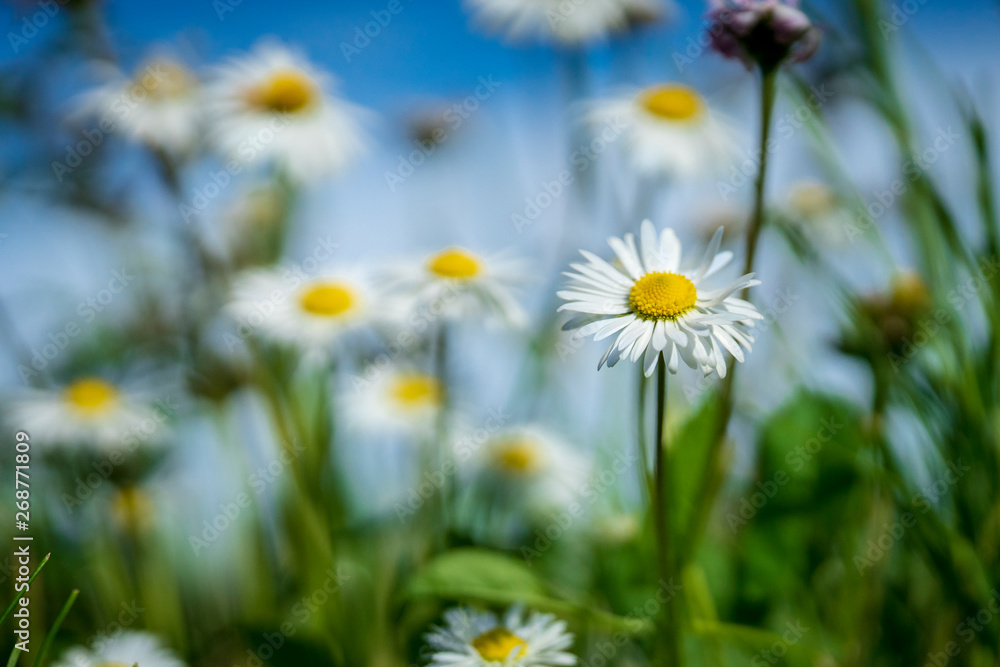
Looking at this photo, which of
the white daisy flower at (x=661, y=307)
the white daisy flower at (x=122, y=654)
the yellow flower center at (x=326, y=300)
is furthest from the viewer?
the yellow flower center at (x=326, y=300)

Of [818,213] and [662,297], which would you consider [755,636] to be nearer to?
[662,297]

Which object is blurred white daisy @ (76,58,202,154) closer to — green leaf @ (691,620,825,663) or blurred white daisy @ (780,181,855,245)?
green leaf @ (691,620,825,663)

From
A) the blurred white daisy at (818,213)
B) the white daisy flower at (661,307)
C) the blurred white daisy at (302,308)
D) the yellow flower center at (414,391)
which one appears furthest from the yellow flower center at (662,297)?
the blurred white daisy at (818,213)

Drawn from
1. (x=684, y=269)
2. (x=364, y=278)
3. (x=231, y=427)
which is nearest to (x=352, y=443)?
(x=231, y=427)

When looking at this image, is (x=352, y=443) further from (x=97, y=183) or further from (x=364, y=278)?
(x=97, y=183)

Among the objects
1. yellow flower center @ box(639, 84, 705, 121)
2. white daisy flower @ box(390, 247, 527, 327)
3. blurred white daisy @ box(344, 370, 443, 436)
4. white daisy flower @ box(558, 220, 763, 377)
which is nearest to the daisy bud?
white daisy flower @ box(558, 220, 763, 377)

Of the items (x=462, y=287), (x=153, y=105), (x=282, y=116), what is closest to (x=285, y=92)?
(x=282, y=116)

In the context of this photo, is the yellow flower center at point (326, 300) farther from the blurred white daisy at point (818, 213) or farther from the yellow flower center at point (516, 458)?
the blurred white daisy at point (818, 213)
